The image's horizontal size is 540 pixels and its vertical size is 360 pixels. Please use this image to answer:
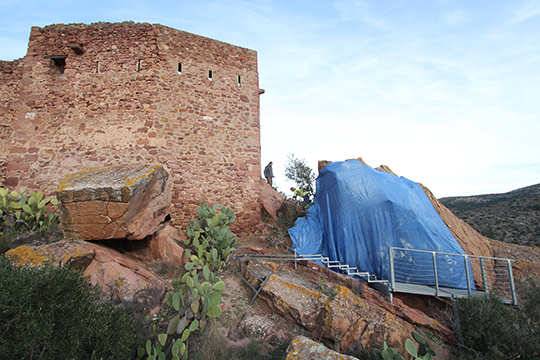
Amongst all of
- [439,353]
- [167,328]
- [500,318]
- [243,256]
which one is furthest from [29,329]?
[500,318]

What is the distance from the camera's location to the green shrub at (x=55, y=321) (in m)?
2.97

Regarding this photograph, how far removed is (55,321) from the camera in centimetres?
324

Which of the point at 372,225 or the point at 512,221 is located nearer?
the point at 372,225

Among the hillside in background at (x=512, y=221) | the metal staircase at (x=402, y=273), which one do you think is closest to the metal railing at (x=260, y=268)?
the metal staircase at (x=402, y=273)

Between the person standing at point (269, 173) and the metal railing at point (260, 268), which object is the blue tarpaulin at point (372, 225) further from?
the person standing at point (269, 173)

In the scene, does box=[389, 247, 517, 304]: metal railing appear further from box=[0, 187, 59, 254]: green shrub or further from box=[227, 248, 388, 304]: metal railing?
box=[0, 187, 59, 254]: green shrub

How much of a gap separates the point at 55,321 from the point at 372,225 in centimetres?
583

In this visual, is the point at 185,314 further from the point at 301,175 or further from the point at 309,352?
the point at 301,175

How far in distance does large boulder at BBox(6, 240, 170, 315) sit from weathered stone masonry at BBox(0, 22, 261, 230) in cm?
303

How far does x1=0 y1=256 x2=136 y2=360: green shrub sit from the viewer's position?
2.97 m

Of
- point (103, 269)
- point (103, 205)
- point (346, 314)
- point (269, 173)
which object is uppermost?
point (269, 173)

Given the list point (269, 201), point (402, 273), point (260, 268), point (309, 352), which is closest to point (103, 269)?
point (260, 268)

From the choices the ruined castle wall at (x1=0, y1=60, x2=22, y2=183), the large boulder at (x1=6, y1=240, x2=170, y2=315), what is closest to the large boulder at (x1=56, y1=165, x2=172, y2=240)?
the large boulder at (x1=6, y1=240, x2=170, y2=315)

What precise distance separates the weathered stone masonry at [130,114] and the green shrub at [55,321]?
170 inches
